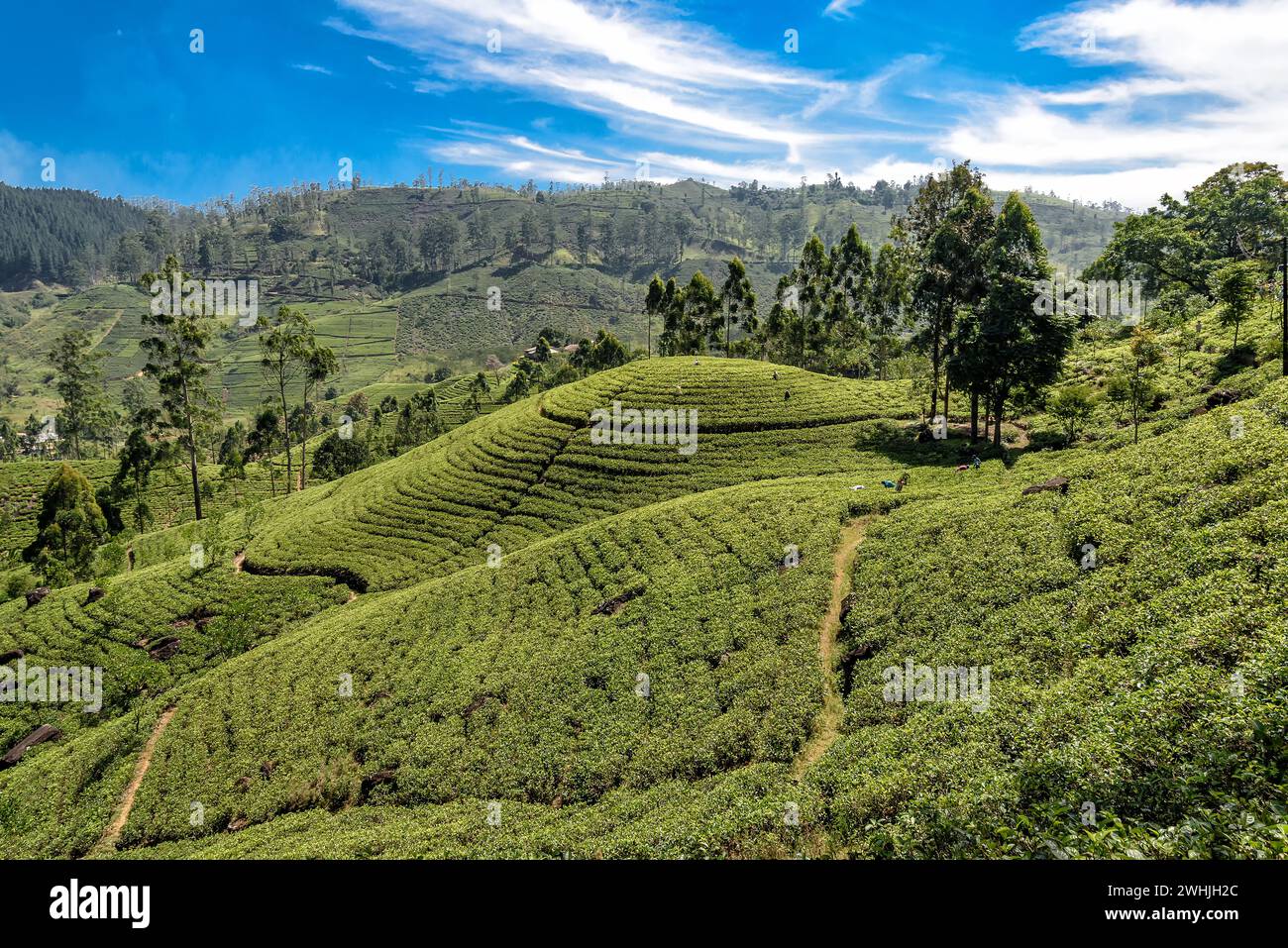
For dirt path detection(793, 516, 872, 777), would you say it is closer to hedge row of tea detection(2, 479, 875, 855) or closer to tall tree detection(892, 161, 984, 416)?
hedge row of tea detection(2, 479, 875, 855)

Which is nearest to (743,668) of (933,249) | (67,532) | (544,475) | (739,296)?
(544,475)

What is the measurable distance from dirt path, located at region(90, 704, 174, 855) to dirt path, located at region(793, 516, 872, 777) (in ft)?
85.7

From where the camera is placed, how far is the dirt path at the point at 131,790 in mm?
22984

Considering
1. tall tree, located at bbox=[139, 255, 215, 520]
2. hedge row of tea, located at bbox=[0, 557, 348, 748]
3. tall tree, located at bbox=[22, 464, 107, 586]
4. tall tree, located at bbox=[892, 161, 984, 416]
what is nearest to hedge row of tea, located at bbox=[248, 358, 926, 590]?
hedge row of tea, located at bbox=[0, 557, 348, 748]

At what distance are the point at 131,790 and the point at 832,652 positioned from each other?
29.6 metres

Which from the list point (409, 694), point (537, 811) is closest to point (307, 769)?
point (409, 694)

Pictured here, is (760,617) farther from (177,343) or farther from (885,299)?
(885,299)

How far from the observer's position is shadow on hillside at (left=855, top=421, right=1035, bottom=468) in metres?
38.9

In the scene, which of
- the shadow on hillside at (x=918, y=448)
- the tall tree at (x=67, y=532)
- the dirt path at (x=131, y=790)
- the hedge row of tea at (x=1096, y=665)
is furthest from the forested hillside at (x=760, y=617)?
the tall tree at (x=67, y=532)

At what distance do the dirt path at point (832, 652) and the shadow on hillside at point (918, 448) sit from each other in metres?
13.2

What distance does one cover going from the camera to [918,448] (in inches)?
1718

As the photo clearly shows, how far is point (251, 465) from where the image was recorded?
3821 inches

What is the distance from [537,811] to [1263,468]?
2344 centimetres
